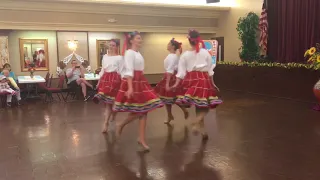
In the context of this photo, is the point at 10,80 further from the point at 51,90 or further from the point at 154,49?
the point at 154,49

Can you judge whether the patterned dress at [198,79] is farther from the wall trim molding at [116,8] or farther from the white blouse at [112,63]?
the wall trim molding at [116,8]

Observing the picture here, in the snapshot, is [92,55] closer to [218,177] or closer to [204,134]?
[204,134]

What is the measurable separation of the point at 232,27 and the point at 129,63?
948cm

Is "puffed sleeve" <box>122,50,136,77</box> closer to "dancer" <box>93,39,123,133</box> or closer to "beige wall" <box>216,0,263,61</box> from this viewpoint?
"dancer" <box>93,39,123,133</box>

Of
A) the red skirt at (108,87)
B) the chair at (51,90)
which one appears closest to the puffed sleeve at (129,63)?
the red skirt at (108,87)

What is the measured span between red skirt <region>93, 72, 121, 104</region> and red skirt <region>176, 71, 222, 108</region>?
1.30 metres

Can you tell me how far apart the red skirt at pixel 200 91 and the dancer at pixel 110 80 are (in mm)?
1295

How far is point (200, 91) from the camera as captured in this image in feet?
15.3

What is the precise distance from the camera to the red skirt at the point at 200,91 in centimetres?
465

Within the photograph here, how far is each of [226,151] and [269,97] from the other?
6150 millimetres

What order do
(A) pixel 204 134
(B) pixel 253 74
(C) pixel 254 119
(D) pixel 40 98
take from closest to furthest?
(A) pixel 204 134, (C) pixel 254 119, (D) pixel 40 98, (B) pixel 253 74

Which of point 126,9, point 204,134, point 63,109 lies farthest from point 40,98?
point 204,134

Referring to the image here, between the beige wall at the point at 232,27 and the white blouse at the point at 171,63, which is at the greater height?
the beige wall at the point at 232,27

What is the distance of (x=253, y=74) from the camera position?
10.7 metres
